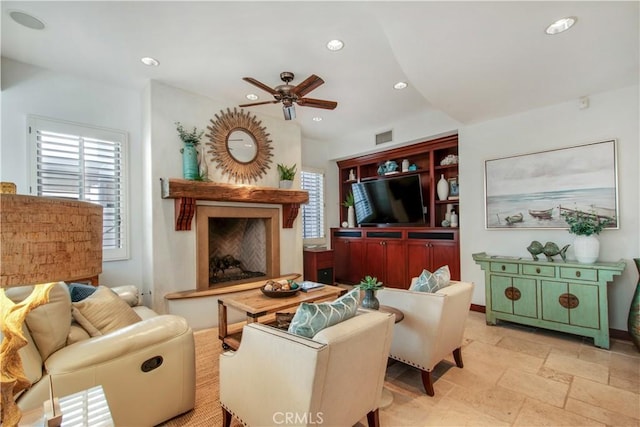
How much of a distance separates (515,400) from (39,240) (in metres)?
2.81

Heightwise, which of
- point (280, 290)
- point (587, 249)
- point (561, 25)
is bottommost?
point (280, 290)

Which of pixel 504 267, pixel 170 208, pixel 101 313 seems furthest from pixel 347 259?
pixel 101 313

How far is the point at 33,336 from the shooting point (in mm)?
1537

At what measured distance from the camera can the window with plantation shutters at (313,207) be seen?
229 inches

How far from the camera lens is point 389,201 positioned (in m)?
5.21

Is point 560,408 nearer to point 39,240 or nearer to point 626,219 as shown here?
point 626,219

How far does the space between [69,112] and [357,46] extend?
3.21 m

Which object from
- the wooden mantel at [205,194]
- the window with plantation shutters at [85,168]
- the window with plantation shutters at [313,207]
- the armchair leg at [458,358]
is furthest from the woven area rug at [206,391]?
the window with plantation shutters at [313,207]

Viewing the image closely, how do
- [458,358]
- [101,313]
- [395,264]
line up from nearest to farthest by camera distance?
1. [101,313]
2. [458,358]
3. [395,264]

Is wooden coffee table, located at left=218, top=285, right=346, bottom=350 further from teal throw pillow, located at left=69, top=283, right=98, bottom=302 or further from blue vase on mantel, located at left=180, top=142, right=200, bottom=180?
blue vase on mantel, located at left=180, top=142, right=200, bottom=180

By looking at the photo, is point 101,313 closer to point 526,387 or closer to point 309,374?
point 309,374

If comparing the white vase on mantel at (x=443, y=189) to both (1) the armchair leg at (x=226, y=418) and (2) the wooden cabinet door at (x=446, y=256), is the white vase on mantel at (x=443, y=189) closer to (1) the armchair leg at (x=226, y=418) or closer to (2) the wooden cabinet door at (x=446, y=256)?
(2) the wooden cabinet door at (x=446, y=256)

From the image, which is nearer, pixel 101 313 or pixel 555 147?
pixel 101 313

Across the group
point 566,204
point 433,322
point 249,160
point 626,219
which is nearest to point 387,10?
point 433,322
